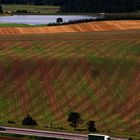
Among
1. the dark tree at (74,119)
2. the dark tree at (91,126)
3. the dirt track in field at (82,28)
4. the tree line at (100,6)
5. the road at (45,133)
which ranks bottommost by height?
the road at (45,133)

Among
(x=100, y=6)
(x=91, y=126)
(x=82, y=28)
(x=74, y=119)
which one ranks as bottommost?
(x=91, y=126)

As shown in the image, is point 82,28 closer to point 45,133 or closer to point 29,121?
point 29,121

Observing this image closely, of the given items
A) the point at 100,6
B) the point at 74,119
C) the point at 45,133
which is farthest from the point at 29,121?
the point at 100,6

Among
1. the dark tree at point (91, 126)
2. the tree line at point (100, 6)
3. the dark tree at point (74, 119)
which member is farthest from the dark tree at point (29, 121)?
the tree line at point (100, 6)

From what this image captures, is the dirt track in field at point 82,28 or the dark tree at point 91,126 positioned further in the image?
the dirt track in field at point 82,28

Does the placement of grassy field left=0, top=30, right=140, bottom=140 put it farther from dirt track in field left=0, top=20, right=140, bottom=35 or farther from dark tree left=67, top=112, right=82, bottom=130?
dirt track in field left=0, top=20, right=140, bottom=35

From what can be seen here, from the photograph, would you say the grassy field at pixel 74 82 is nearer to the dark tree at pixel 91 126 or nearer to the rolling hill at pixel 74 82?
the rolling hill at pixel 74 82

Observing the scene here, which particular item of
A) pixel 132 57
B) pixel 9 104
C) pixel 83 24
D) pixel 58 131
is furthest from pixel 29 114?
pixel 83 24
